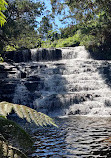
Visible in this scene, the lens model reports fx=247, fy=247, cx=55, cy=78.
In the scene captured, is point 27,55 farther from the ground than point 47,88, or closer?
farther from the ground

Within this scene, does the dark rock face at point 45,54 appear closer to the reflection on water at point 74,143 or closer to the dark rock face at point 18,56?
the dark rock face at point 18,56

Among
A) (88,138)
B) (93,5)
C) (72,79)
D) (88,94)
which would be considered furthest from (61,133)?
(93,5)

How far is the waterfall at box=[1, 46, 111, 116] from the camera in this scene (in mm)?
15195

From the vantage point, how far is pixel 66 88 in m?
18.3

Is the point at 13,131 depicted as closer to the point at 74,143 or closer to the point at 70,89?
the point at 74,143

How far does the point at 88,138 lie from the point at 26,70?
49.5 feet

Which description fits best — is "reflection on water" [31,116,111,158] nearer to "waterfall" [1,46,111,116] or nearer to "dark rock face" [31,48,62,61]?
"waterfall" [1,46,111,116]

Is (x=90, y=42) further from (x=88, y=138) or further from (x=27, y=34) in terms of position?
(x=88, y=138)

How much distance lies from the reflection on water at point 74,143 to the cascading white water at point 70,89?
612 centimetres

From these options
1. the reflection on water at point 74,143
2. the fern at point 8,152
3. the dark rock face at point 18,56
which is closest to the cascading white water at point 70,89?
the dark rock face at point 18,56

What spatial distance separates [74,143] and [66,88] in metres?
11.7

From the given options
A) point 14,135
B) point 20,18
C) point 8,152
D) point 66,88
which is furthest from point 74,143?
point 20,18

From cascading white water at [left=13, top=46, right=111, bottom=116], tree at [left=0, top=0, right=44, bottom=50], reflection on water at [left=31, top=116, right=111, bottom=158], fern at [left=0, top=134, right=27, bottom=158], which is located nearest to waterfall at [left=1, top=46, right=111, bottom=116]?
cascading white water at [left=13, top=46, right=111, bottom=116]

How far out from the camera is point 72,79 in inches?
765
